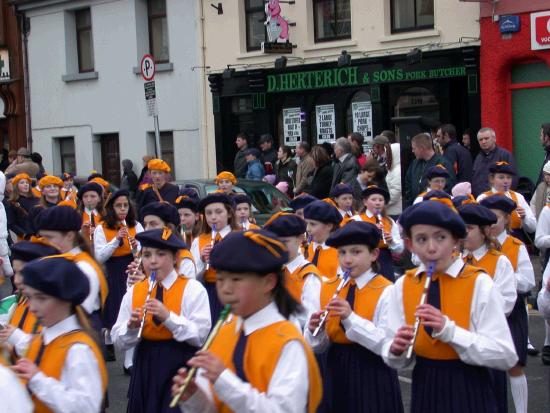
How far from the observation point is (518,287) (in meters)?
7.61

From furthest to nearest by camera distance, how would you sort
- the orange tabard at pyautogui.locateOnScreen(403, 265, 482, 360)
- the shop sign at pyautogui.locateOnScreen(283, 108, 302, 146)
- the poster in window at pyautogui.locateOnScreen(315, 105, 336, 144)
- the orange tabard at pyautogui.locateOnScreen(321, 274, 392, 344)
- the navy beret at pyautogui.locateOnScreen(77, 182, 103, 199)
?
the shop sign at pyautogui.locateOnScreen(283, 108, 302, 146)
the poster in window at pyautogui.locateOnScreen(315, 105, 336, 144)
the navy beret at pyautogui.locateOnScreen(77, 182, 103, 199)
the orange tabard at pyautogui.locateOnScreen(321, 274, 392, 344)
the orange tabard at pyautogui.locateOnScreen(403, 265, 482, 360)

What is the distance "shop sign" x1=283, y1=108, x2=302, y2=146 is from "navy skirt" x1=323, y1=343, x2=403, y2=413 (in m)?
16.0

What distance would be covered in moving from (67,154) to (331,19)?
937 cm

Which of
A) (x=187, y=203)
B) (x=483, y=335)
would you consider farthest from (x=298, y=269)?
(x=187, y=203)

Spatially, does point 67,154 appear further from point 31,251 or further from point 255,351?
point 255,351

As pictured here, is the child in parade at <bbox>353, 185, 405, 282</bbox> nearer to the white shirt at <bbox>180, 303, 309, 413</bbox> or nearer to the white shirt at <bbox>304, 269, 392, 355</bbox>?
the white shirt at <bbox>304, 269, 392, 355</bbox>

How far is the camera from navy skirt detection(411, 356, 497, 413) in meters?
5.12

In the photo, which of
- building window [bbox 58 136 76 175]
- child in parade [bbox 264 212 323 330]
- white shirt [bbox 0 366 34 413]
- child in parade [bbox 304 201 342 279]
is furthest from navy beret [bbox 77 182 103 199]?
building window [bbox 58 136 76 175]

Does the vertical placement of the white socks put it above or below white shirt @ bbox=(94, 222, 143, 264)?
below

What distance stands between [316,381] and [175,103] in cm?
2045

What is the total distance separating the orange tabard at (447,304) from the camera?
5.05 metres

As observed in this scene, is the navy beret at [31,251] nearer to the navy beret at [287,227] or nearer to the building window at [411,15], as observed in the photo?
the navy beret at [287,227]

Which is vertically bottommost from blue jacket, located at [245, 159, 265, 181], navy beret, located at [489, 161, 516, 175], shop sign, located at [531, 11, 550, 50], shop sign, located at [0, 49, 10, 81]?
blue jacket, located at [245, 159, 265, 181]

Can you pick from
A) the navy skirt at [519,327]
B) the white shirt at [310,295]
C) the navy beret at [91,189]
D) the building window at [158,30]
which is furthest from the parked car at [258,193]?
the building window at [158,30]
